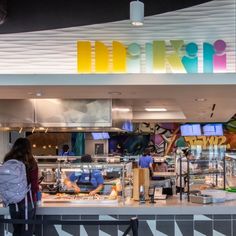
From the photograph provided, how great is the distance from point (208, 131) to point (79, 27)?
11.8 metres

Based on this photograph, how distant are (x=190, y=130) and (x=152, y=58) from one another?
11.9 meters

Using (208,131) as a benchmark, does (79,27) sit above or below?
above

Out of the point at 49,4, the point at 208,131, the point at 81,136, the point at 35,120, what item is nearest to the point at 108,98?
the point at 35,120

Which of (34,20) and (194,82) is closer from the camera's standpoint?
(194,82)

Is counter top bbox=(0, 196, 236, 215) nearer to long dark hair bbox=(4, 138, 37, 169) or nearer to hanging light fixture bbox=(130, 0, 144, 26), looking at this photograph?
long dark hair bbox=(4, 138, 37, 169)

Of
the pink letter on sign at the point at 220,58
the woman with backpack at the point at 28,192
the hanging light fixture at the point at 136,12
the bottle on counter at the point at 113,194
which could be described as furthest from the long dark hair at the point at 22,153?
the pink letter on sign at the point at 220,58

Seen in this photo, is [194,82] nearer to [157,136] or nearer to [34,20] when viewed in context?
[34,20]

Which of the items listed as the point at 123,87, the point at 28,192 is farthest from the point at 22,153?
the point at 123,87

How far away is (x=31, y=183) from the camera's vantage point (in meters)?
5.08

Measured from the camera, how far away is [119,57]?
18.5ft

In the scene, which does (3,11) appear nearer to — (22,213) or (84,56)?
(84,56)

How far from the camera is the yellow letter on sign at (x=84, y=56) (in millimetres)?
5699

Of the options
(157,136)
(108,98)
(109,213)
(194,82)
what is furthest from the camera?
(157,136)

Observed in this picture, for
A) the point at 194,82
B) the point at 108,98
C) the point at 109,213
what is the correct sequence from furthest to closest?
the point at 108,98 → the point at 194,82 → the point at 109,213
